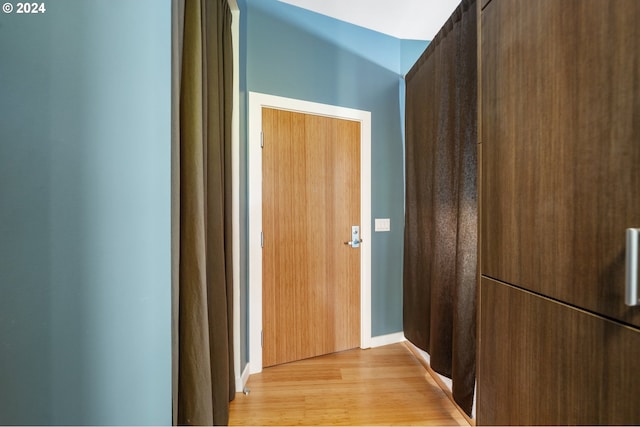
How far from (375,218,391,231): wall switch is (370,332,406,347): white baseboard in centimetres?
98

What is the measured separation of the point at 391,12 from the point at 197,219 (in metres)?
2.22

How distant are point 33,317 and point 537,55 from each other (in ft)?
4.99

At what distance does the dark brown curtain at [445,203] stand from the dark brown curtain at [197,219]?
4.09 ft

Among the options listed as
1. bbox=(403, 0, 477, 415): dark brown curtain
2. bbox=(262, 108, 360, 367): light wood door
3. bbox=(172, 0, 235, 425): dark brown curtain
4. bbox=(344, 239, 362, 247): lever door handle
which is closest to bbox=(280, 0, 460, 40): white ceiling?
bbox=(403, 0, 477, 415): dark brown curtain

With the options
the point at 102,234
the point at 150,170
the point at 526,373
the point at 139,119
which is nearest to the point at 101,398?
the point at 102,234

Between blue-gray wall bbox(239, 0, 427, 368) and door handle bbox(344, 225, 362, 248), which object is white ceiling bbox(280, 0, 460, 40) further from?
door handle bbox(344, 225, 362, 248)

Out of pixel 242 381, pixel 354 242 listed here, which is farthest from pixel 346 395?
pixel 354 242

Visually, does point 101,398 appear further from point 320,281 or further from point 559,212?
point 320,281

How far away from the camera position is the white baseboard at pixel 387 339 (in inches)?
88.0

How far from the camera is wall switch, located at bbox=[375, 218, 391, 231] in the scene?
2260 mm

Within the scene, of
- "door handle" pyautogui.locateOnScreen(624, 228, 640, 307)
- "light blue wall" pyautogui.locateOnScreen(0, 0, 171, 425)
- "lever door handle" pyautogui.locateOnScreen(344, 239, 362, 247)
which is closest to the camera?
"door handle" pyautogui.locateOnScreen(624, 228, 640, 307)

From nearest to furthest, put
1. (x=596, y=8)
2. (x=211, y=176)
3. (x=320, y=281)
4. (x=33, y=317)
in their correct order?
(x=596, y=8)
(x=33, y=317)
(x=211, y=176)
(x=320, y=281)

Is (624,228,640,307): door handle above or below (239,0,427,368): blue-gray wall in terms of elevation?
below

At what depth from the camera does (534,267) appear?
26.8 inches
